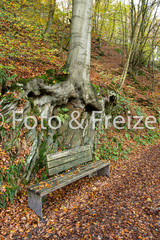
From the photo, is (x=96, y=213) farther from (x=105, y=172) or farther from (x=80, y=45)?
(x=80, y=45)

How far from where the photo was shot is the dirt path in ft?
8.53

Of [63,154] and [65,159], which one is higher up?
[63,154]

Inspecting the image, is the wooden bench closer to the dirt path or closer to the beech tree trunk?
the dirt path

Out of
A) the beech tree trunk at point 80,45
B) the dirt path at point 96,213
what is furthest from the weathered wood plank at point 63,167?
the beech tree trunk at point 80,45

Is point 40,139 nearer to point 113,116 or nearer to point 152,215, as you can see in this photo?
point 152,215

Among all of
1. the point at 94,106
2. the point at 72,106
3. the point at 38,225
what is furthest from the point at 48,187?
the point at 94,106

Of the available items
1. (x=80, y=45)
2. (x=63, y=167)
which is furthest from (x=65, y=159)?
(x=80, y=45)

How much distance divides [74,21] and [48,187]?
512cm

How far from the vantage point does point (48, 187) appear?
3098mm

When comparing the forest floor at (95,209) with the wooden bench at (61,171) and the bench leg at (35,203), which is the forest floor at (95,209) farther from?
the wooden bench at (61,171)

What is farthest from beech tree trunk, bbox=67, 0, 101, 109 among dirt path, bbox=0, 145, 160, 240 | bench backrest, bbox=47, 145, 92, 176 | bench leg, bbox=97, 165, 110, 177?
dirt path, bbox=0, 145, 160, 240

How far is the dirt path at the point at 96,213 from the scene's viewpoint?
2600mm

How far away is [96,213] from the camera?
3.07 m

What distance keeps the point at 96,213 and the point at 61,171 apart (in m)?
1.42
